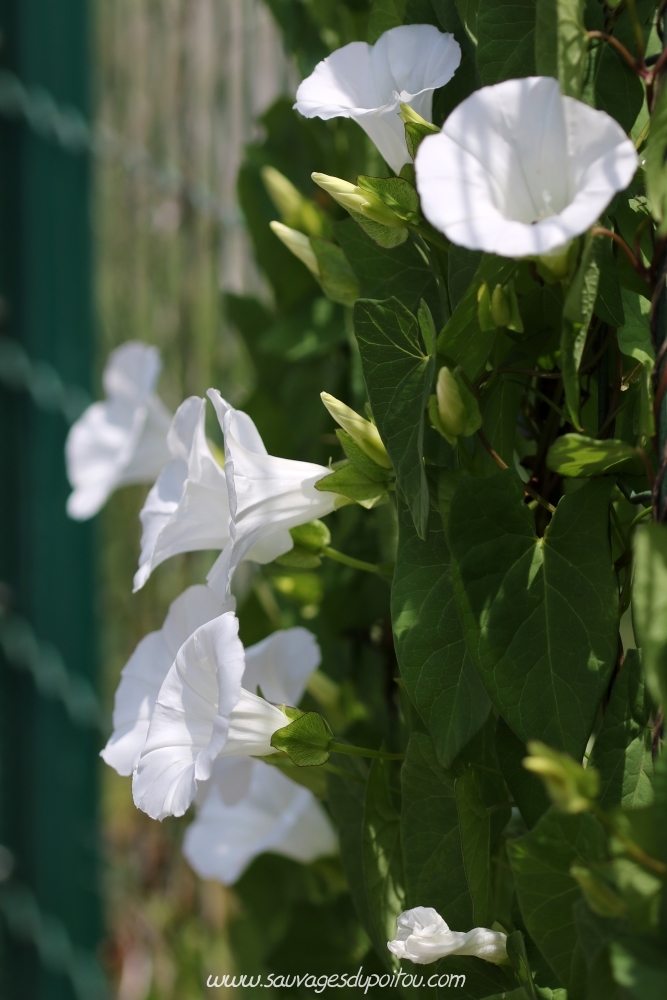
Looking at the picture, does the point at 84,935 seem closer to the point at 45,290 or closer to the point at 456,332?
the point at 45,290

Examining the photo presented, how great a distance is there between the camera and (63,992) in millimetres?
1508

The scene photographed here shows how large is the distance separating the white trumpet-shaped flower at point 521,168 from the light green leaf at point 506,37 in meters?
0.06

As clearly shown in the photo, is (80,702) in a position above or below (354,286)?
below

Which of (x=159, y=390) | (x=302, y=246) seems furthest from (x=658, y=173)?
(x=159, y=390)

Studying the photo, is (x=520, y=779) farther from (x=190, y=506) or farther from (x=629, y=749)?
(x=190, y=506)

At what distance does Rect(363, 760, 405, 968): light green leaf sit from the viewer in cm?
50

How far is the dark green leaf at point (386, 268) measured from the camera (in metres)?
0.50

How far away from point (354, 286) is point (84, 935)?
126cm

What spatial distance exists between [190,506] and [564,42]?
26cm

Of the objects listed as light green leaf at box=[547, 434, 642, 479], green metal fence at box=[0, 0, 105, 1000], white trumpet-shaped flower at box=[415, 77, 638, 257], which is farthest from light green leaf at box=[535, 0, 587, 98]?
green metal fence at box=[0, 0, 105, 1000]

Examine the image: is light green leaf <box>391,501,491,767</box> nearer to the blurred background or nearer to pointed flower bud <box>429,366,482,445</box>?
pointed flower bud <box>429,366,482,445</box>

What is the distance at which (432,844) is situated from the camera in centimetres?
46

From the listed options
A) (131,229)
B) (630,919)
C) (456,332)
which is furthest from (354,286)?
(131,229)

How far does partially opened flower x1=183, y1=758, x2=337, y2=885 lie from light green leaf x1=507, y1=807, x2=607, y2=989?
0.32 meters
